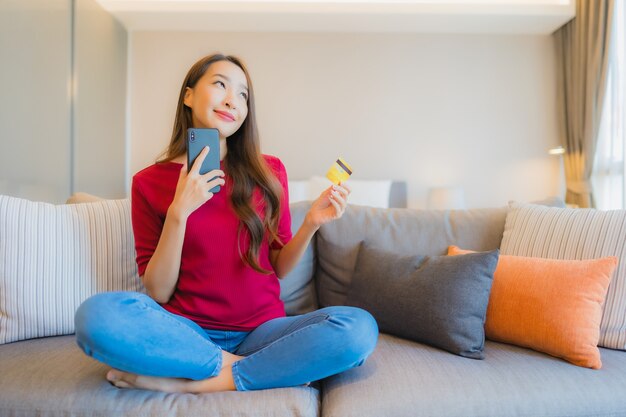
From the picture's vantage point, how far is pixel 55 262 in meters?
1.36

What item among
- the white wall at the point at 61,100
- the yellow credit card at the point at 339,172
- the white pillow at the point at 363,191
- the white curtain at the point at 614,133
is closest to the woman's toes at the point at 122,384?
the yellow credit card at the point at 339,172

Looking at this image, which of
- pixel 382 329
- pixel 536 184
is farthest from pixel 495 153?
pixel 382 329

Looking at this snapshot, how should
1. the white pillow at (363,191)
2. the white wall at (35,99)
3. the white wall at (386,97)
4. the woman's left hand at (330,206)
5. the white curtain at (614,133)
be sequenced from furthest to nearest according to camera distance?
1. the white wall at (386,97)
2. the white pillow at (363,191)
3. the white curtain at (614,133)
4. the white wall at (35,99)
5. the woman's left hand at (330,206)

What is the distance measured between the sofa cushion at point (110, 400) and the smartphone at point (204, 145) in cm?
51

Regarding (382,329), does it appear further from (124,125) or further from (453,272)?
(124,125)

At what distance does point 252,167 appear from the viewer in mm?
1400

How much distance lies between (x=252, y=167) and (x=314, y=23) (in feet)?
9.07

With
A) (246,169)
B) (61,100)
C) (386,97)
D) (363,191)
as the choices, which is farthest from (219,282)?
(386,97)

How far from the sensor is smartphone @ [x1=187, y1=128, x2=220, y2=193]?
4.00ft

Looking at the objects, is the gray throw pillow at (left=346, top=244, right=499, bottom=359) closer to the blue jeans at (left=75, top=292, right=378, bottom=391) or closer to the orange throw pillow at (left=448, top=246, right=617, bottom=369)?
the orange throw pillow at (left=448, top=246, right=617, bottom=369)

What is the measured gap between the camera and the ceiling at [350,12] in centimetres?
358

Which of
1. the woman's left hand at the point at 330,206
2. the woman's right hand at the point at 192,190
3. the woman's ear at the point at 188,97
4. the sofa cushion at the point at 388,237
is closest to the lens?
the woman's right hand at the point at 192,190

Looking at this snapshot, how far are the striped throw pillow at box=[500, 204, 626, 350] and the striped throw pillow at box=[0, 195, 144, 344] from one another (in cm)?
120

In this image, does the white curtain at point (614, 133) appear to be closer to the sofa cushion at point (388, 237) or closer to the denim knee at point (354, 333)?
the sofa cushion at point (388, 237)
